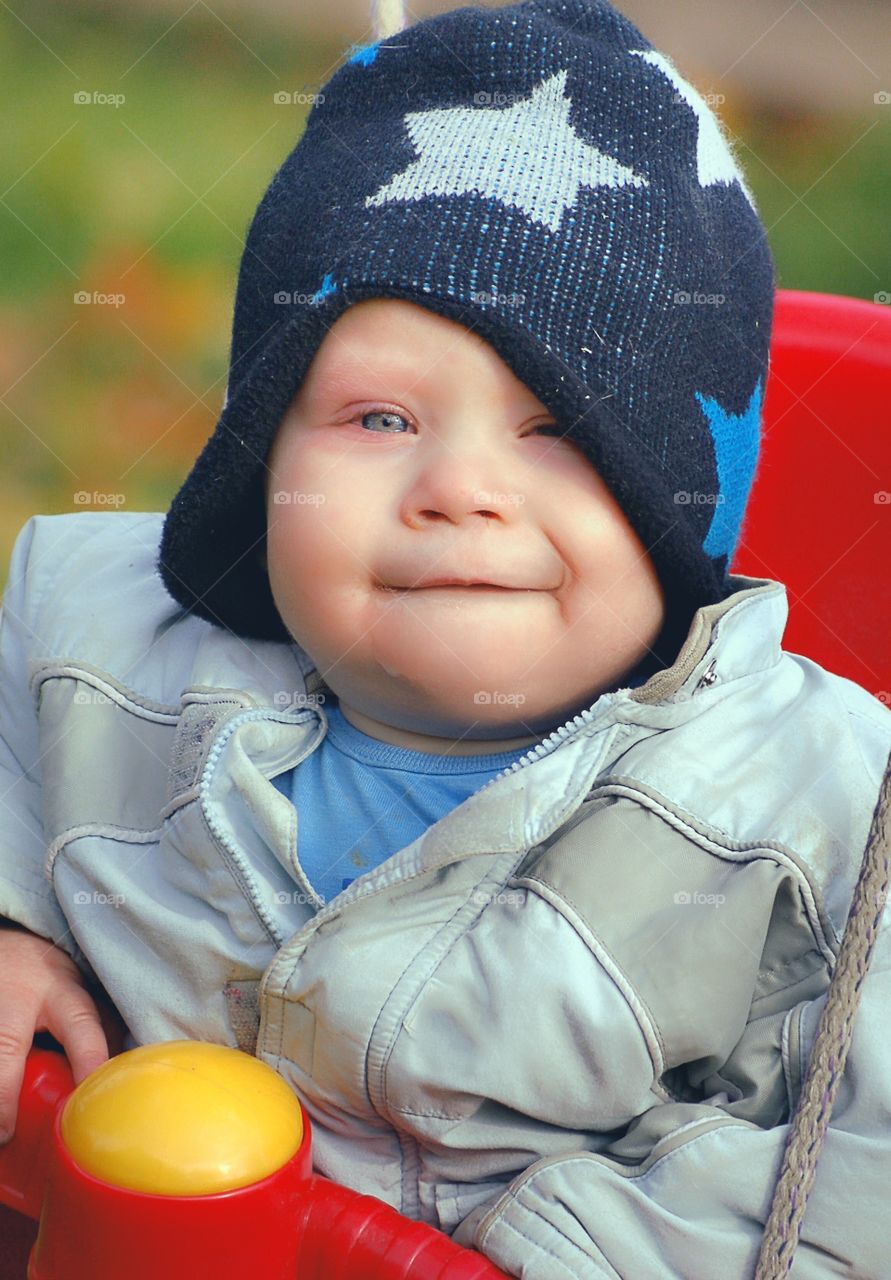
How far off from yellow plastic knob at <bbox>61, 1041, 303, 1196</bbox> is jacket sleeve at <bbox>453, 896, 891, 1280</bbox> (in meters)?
0.13

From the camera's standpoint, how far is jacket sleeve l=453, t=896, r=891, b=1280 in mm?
699

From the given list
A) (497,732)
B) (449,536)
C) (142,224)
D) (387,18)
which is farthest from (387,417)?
(142,224)

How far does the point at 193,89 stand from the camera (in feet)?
10.0

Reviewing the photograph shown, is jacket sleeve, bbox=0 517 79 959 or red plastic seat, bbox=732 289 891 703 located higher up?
red plastic seat, bbox=732 289 891 703

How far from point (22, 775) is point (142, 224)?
77.8 inches

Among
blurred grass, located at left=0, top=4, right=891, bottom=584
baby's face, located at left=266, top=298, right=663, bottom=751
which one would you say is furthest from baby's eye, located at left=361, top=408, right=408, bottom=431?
blurred grass, located at left=0, top=4, right=891, bottom=584

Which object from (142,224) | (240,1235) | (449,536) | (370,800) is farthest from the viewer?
(142,224)

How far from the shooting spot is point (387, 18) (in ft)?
3.47

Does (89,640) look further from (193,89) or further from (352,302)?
(193,89)

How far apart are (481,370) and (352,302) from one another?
8 cm

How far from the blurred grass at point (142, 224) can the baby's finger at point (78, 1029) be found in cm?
138

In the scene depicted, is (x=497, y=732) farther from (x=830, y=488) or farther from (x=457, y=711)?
(x=830, y=488)

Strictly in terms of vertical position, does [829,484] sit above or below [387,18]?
below

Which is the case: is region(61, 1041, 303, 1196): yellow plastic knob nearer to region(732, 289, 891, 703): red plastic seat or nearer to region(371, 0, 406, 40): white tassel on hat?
region(732, 289, 891, 703): red plastic seat
